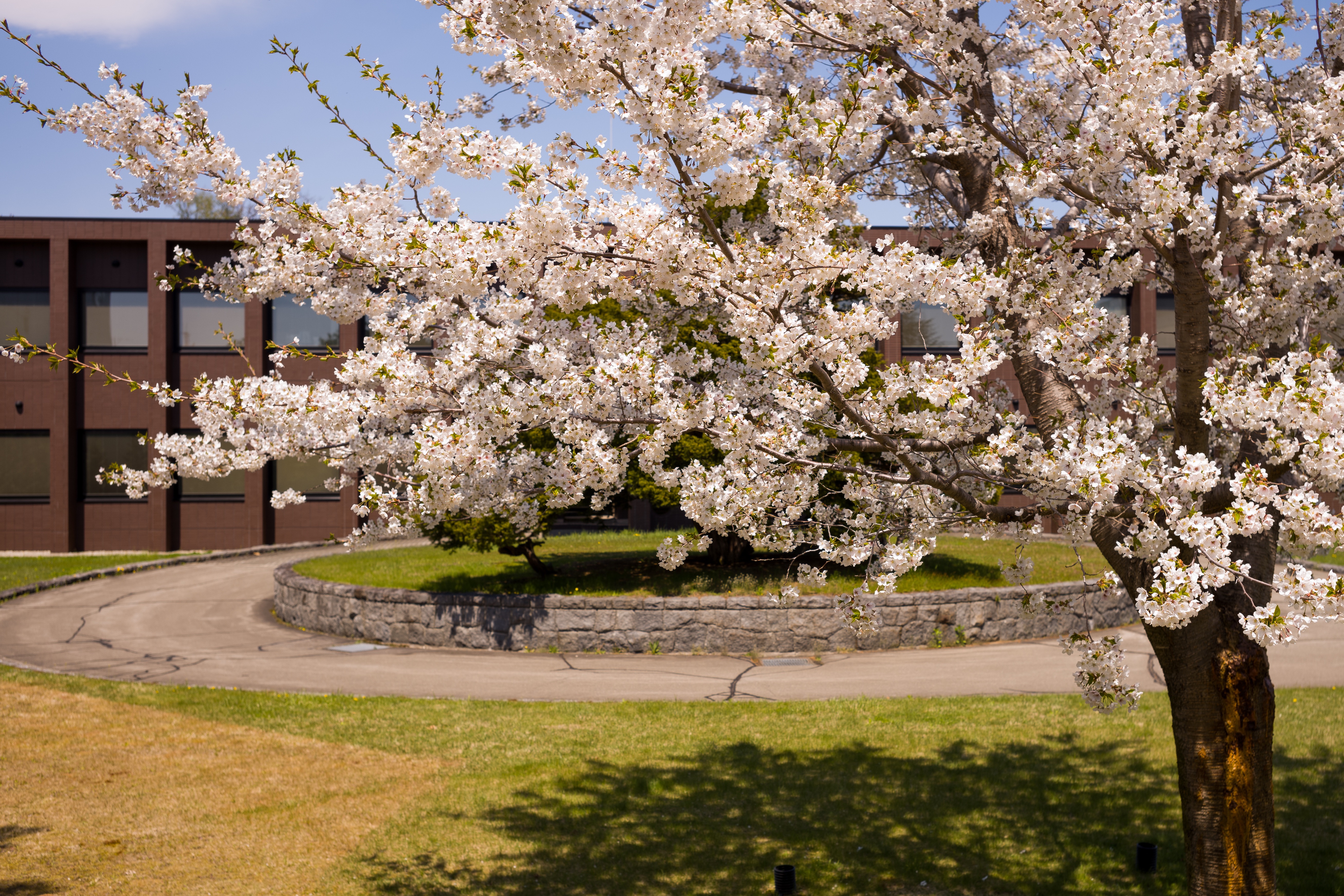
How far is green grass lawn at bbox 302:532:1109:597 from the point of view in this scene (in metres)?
15.0

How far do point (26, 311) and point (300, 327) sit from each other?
7409 millimetres

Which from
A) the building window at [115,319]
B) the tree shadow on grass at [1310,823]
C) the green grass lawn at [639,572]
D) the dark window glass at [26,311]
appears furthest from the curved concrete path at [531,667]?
the dark window glass at [26,311]

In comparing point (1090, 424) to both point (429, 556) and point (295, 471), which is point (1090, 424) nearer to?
point (429, 556)

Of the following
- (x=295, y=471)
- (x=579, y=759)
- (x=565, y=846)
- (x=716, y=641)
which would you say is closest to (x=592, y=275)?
(x=565, y=846)

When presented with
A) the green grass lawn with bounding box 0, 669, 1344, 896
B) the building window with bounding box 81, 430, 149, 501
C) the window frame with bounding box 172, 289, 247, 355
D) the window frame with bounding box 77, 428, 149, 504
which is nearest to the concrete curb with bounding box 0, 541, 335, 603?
the window frame with bounding box 77, 428, 149, 504

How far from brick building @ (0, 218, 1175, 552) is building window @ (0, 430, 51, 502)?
3 centimetres

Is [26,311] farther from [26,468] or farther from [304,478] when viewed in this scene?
[304,478]

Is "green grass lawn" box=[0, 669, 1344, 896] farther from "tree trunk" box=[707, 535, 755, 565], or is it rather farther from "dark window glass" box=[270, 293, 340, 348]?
"dark window glass" box=[270, 293, 340, 348]

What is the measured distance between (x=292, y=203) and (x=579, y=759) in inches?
215

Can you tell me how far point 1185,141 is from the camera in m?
4.54

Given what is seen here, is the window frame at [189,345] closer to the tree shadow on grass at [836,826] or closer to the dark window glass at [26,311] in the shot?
the dark window glass at [26,311]

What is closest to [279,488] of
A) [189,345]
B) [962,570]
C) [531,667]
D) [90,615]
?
[189,345]

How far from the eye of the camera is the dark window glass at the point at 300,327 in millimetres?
30391

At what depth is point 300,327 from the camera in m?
30.9
